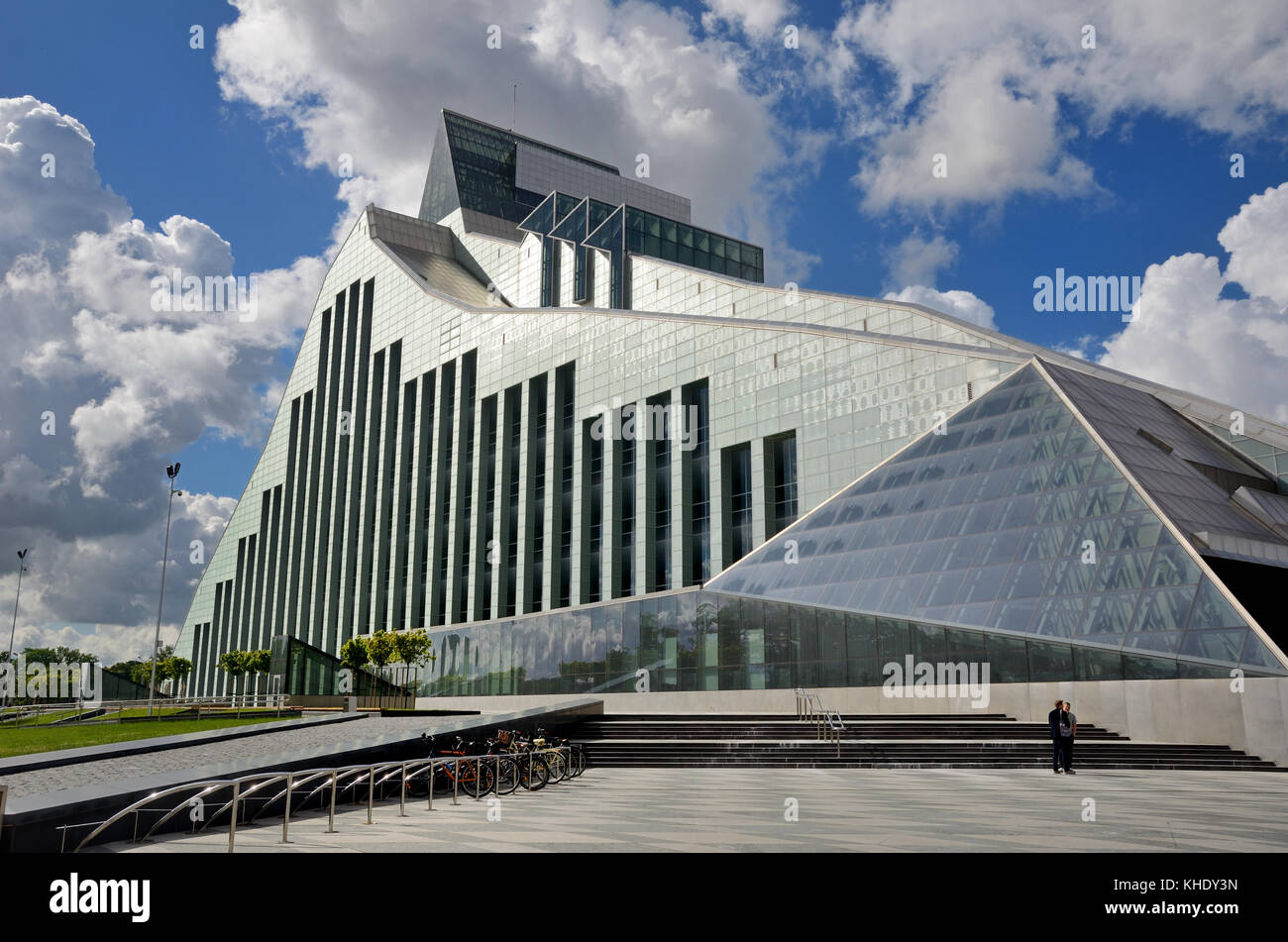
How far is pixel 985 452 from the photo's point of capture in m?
29.3

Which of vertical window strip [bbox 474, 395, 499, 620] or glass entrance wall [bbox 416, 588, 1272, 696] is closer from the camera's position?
glass entrance wall [bbox 416, 588, 1272, 696]

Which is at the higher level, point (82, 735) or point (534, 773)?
point (534, 773)

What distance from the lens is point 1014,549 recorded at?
2595cm

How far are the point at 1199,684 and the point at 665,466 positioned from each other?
90.9ft

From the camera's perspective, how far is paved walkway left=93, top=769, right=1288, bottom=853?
8812mm

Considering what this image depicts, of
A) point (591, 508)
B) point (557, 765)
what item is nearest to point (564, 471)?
point (591, 508)

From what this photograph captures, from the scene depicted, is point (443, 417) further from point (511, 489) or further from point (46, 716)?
point (46, 716)

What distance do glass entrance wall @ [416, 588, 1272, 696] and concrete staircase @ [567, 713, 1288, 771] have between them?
1.65m

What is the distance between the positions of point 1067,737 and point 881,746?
4.17m

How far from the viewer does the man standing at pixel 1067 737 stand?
18.2 m

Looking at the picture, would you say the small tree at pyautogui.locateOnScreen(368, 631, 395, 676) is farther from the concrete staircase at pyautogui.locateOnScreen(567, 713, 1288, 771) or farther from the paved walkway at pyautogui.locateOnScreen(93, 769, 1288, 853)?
the paved walkway at pyautogui.locateOnScreen(93, 769, 1288, 853)

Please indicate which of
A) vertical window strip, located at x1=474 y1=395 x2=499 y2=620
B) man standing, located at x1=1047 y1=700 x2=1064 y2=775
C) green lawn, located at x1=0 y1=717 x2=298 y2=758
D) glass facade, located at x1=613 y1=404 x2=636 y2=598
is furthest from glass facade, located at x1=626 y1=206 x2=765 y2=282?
man standing, located at x1=1047 y1=700 x2=1064 y2=775

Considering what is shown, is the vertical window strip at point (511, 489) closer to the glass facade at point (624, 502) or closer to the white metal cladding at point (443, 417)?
the white metal cladding at point (443, 417)

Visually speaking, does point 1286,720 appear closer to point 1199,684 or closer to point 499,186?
point 1199,684
